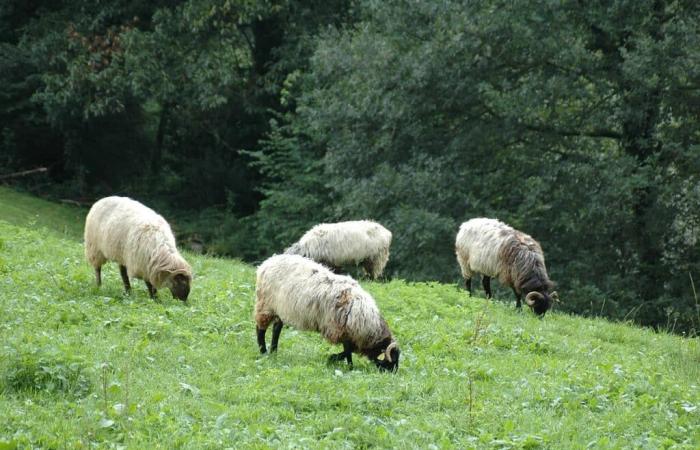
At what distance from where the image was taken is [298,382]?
9367 mm

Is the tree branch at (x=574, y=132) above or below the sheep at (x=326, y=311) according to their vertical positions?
above

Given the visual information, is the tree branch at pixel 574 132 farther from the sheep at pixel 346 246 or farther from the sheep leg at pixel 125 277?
the sheep leg at pixel 125 277

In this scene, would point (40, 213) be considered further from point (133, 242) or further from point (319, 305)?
point (319, 305)

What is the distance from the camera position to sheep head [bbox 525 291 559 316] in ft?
49.5

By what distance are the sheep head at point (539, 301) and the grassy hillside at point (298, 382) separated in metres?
0.81

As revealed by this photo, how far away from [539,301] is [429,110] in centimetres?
1097

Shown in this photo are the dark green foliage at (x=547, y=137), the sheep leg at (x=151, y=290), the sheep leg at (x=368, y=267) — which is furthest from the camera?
the dark green foliage at (x=547, y=137)

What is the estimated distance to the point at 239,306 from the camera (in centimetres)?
1352

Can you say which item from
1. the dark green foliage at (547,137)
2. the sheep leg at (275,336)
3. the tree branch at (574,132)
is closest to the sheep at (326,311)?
the sheep leg at (275,336)

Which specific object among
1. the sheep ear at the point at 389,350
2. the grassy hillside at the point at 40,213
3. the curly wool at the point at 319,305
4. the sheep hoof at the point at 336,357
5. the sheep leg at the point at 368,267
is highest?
the curly wool at the point at 319,305

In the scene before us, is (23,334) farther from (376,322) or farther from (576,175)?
(576,175)

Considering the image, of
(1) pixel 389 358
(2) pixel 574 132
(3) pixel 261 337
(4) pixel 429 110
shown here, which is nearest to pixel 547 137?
(2) pixel 574 132

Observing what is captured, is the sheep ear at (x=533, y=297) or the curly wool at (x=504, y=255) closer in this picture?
the sheep ear at (x=533, y=297)

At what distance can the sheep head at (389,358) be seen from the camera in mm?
10289
